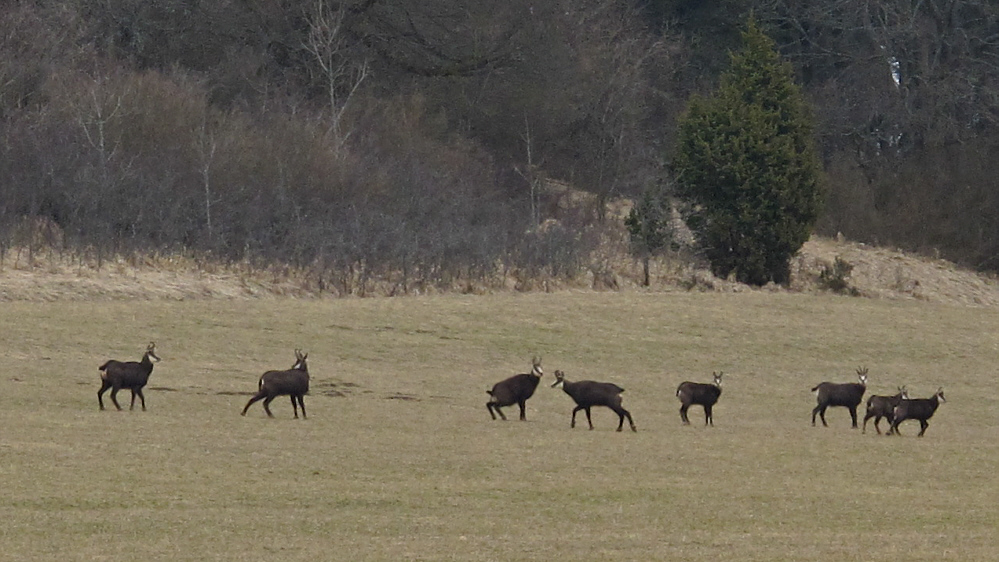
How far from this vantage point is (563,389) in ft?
69.6

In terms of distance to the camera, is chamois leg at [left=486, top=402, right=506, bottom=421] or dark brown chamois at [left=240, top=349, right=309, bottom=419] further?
chamois leg at [left=486, top=402, right=506, bottom=421]

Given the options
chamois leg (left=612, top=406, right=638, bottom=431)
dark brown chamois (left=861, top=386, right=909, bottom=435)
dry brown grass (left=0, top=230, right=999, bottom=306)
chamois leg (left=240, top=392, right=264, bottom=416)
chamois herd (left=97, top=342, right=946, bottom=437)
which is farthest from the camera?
dry brown grass (left=0, top=230, right=999, bottom=306)

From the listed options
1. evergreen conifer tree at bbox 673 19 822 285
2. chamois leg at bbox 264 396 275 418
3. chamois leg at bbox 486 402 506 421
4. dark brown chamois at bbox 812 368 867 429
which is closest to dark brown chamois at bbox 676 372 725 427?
dark brown chamois at bbox 812 368 867 429

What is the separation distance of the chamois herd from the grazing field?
363 mm

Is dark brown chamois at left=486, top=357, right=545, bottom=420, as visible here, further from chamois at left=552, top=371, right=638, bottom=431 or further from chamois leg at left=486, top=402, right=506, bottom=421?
chamois at left=552, top=371, right=638, bottom=431

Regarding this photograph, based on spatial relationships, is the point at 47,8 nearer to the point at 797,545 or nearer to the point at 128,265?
the point at 128,265

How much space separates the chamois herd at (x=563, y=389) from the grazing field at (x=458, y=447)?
363 millimetres

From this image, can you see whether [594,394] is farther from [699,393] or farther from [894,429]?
[894,429]

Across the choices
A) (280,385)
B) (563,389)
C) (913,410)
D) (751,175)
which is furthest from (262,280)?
(913,410)

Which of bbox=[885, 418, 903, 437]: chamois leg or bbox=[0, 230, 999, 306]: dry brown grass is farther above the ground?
bbox=[0, 230, 999, 306]: dry brown grass

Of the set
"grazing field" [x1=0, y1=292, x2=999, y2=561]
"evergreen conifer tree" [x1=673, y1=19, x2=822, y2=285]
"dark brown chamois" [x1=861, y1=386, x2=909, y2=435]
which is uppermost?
"evergreen conifer tree" [x1=673, y1=19, x2=822, y2=285]

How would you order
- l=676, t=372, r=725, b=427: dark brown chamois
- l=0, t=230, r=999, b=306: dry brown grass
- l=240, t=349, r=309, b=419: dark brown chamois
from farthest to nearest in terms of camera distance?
l=0, t=230, r=999, b=306: dry brown grass → l=676, t=372, r=725, b=427: dark brown chamois → l=240, t=349, r=309, b=419: dark brown chamois

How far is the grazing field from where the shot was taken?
1403 cm

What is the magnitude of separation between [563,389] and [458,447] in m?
2.40
